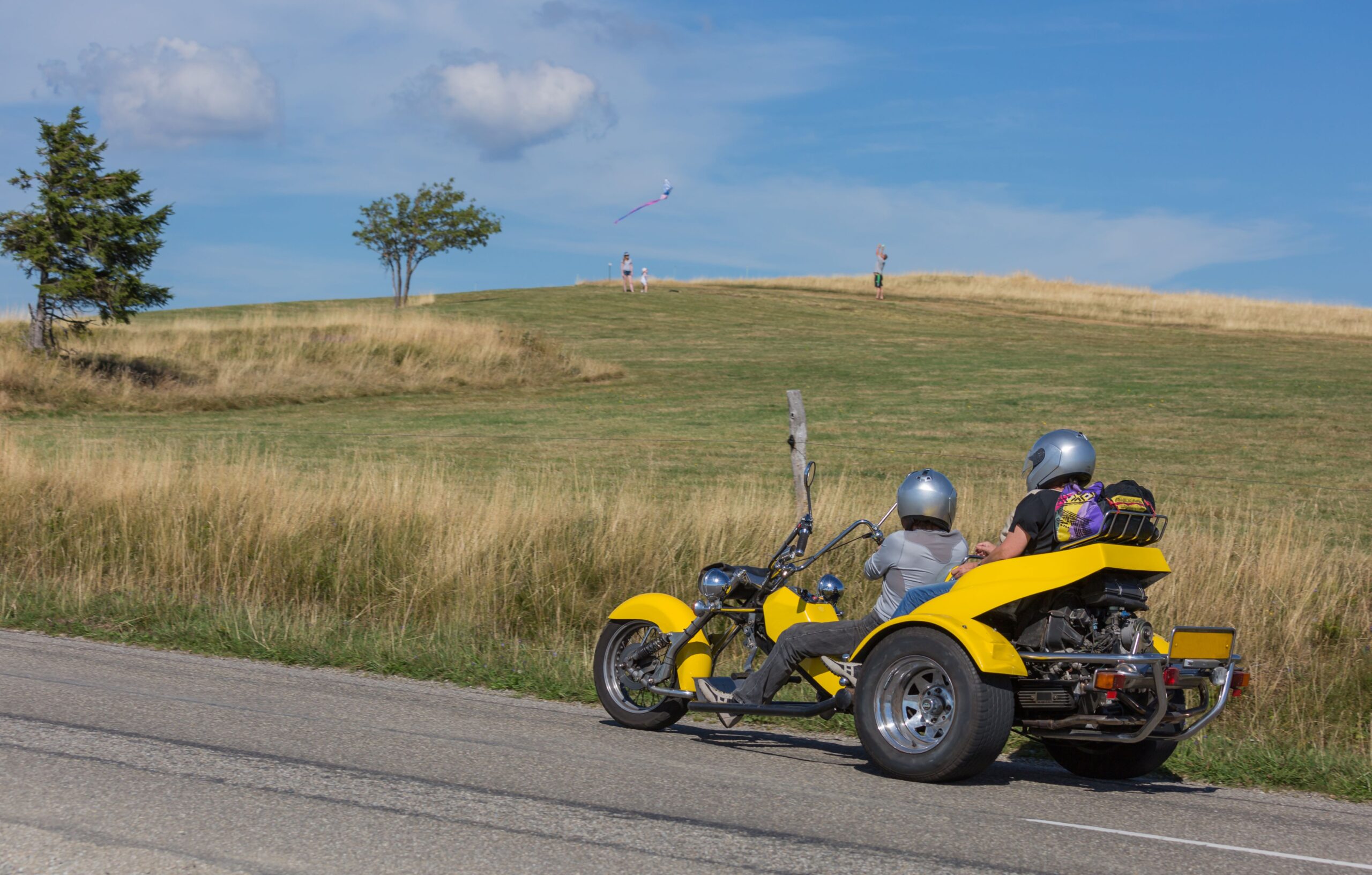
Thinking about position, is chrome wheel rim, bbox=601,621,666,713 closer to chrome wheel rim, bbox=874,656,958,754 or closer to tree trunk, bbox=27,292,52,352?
chrome wheel rim, bbox=874,656,958,754

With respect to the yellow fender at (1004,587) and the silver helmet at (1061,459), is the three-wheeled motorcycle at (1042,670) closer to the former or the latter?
the yellow fender at (1004,587)

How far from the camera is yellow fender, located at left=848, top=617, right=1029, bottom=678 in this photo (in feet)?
19.9

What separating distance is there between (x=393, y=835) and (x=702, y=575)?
9.33ft

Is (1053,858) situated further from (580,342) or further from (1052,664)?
(580,342)

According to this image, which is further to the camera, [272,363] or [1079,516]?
[272,363]

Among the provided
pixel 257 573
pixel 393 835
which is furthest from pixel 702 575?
pixel 257 573

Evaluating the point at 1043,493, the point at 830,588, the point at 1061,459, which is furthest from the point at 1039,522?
the point at 830,588

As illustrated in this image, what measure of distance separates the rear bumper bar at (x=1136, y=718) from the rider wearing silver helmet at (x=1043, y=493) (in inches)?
22.4

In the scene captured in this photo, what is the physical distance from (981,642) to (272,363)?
34.4 metres

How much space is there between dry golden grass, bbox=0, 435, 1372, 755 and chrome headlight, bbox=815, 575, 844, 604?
11.3 ft

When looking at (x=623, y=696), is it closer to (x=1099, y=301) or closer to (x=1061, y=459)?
(x=1061, y=459)

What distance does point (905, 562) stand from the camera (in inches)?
271

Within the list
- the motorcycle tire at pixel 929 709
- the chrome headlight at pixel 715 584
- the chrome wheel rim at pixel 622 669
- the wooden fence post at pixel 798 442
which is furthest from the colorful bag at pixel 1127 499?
the wooden fence post at pixel 798 442

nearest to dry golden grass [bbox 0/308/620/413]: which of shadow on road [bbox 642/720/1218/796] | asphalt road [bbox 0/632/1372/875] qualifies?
asphalt road [bbox 0/632/1372/875]
